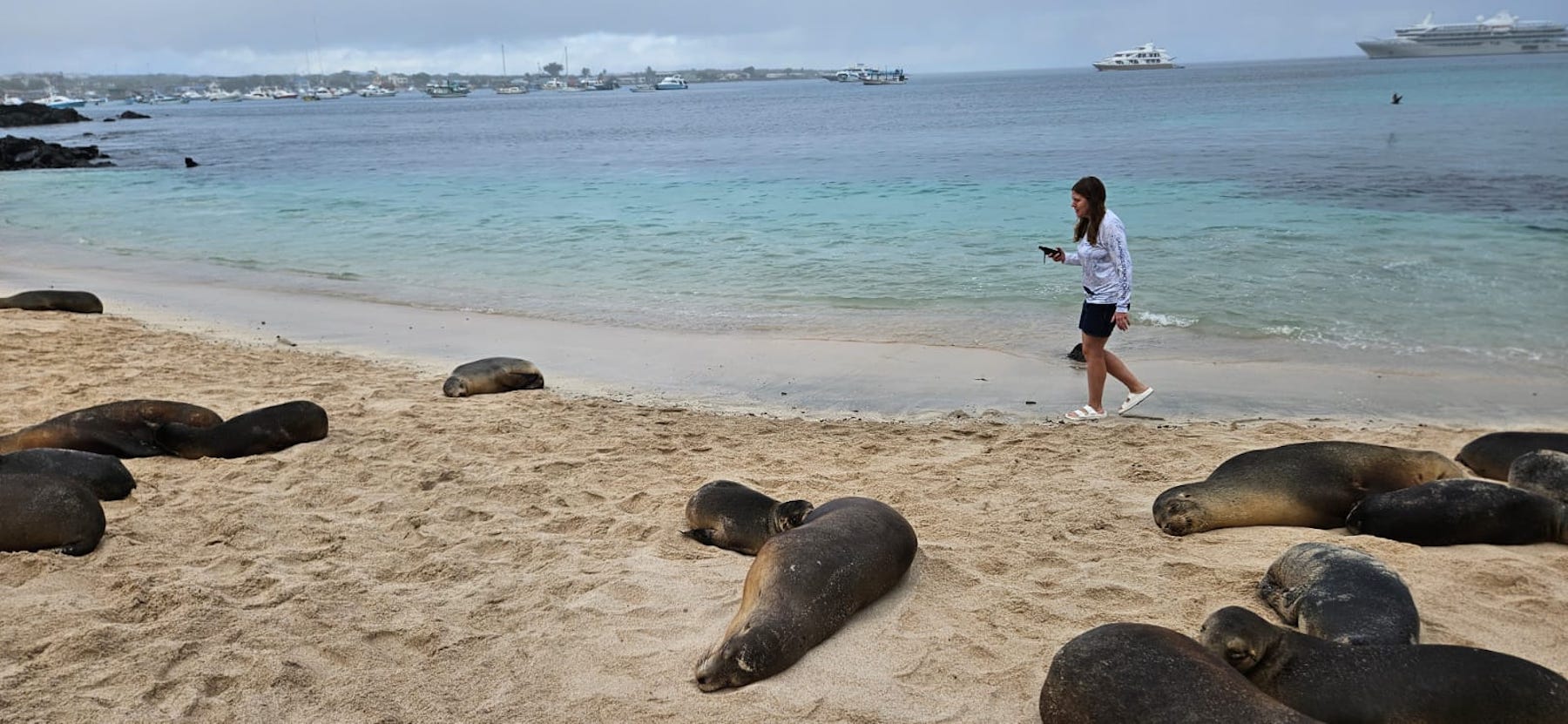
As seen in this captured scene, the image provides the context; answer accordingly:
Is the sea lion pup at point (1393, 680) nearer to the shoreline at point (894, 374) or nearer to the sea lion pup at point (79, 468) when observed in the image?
the shoreline at point (894, 374)

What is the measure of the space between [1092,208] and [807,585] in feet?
14.1

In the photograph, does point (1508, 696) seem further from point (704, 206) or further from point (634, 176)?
point (634, 176)

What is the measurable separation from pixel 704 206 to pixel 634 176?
8.70 metres

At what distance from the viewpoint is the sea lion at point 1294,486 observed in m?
5.47

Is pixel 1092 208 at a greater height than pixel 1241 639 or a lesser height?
greater

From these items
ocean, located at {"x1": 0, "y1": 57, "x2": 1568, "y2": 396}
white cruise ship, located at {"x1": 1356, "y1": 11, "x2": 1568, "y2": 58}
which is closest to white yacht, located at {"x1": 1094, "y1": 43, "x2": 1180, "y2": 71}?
white cruise ship, located at {"x1": 1356, "y1": 11, "x2": 1568, "y2": 58}

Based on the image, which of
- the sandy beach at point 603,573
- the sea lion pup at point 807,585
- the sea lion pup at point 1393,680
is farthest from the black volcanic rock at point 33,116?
the sea lion pup at point 1393,680

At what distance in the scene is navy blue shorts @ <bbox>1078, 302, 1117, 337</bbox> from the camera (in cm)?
770

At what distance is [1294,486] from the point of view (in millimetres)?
5508

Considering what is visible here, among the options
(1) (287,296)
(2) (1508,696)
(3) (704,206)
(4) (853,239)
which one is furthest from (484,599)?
(3) (704,206)

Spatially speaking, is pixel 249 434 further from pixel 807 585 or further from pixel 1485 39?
pixel 1485 39

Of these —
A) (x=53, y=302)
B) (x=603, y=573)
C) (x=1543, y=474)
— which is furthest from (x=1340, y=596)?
(x=53, y=302)

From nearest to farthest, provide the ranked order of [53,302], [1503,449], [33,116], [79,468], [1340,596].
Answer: [1340,596], [79,468], [1503,449], [53,302], [33,116]

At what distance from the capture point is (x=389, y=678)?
3996 millimetres
